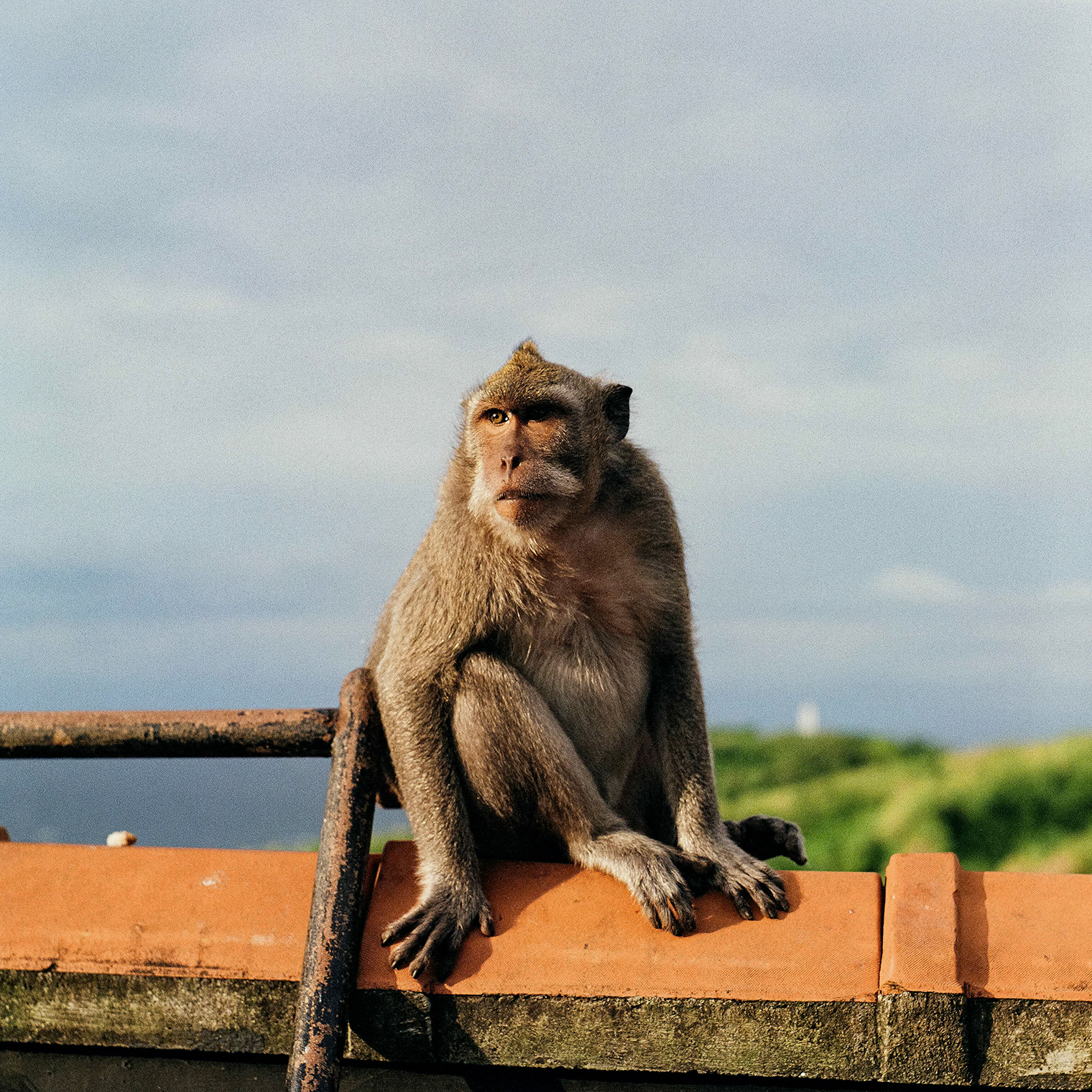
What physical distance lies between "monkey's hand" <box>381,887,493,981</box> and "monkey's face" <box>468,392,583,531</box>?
4.03 ft

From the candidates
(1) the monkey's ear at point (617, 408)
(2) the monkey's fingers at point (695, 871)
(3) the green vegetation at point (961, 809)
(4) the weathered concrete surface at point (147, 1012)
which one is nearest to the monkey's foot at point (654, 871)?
(2) the monkey's fingers at point (695, 871)

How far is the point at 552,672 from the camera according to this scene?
4480mm

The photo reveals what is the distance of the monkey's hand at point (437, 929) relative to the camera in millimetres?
3727

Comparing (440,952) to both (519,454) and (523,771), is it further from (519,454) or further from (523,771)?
(519,454)

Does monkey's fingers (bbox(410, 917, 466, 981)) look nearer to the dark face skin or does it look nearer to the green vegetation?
the dark face skin

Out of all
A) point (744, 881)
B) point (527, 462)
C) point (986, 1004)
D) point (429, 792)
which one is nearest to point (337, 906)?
point (429, 792)

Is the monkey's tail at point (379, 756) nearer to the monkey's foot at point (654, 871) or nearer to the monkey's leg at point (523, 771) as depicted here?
the monkey's leg at point (523, 771)

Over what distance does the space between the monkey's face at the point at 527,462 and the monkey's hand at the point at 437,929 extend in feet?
4.03

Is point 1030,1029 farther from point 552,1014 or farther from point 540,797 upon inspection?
point 540,797

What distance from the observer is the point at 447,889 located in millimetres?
3934

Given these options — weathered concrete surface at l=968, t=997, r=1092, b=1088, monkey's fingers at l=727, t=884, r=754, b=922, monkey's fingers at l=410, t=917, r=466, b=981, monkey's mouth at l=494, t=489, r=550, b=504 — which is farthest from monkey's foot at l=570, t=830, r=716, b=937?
monkey's mouth at l=494, t=489, r=550, b=504

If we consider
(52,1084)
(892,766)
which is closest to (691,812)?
(52,1084)

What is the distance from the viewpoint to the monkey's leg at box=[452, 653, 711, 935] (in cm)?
418

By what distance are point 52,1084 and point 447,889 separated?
53.6 inches
